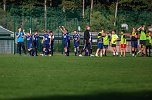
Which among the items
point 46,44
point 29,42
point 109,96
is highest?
point 29,42

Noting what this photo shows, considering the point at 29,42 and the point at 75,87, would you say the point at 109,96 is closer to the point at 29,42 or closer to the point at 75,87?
the point at 75,87

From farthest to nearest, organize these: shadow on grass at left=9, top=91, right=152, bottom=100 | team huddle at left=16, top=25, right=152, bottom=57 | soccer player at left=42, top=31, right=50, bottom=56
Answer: soccer player at left=42, top=31, right=50, bottom=56
team huddle at left=16, top=25, right=152, bottom=57
shadow on grass at left=9, top=91, right=152, bottom=100

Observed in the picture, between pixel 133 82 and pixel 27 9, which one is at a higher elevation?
pixel 27 9

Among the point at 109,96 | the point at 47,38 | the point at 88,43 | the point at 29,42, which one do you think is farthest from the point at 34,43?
the point at 109,96

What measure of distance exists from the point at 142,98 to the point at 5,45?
110 feet

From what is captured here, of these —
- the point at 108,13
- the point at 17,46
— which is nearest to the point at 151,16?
the point at 108,13

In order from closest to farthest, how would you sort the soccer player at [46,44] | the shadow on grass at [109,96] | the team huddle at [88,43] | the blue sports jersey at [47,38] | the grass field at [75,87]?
1. the shadow on grass at [109,96]
2. the grass field at [75,87]
3. the team huddle at [88,43]
4. the soccer player at [46,44]
5. the blue sports jersey at [47,38]

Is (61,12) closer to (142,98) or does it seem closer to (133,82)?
(133,82)

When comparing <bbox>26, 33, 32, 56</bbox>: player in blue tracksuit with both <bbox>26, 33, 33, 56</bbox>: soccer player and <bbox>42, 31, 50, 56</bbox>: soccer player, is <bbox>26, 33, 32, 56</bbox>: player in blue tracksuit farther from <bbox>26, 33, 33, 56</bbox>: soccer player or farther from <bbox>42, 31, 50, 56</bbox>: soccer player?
<bbox>42, 31, 50, 56</bbox>: soccer player

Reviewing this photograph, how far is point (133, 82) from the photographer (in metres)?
16.6

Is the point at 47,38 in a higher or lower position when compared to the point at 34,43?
higher

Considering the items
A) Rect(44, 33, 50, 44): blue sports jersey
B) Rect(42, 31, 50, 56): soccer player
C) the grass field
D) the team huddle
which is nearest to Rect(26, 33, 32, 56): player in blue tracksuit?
the team huddle

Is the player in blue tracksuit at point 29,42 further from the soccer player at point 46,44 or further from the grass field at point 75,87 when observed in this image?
the grass field at point 75,87

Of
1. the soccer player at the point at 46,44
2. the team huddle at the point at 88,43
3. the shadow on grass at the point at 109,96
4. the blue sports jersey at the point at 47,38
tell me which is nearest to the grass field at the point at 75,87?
the shadow on grass at the point at 109,96
